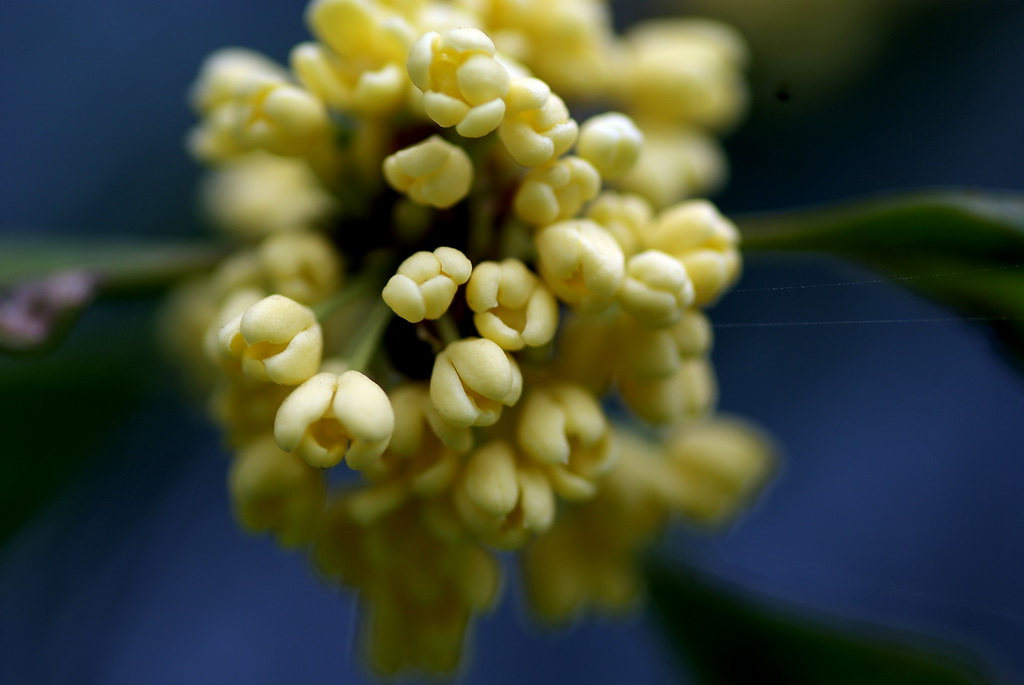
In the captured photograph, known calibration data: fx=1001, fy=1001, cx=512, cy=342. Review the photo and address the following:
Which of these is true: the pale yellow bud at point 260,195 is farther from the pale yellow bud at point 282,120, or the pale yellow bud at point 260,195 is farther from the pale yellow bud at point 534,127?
the pale yellow bud at point 534,127

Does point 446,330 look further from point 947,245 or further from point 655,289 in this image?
point 947,245

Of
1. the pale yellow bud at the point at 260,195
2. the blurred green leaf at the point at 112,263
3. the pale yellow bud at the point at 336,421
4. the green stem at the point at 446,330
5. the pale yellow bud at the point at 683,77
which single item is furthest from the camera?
the pale yellow bud at the point at 260,195

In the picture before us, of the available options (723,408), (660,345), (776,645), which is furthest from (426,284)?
(723,408)

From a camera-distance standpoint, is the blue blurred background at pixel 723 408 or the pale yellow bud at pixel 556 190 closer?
the pale yellow bud at pixel 556 190

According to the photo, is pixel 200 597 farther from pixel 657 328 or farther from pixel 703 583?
pixel 657 328

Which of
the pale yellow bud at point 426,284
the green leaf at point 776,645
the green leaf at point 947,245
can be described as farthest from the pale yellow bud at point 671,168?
the green leaf at point 776,645

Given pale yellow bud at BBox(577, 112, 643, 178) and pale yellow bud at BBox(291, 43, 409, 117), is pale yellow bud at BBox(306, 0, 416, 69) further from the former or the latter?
pale yellow bud at BBox(577, 112, 643, 178)

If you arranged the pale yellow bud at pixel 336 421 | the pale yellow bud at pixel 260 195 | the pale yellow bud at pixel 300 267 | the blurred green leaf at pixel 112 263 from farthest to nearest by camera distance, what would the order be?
the pale yellow bud at pixel 260 195 < the blurred green leaf at pixel 112 263 < the pale yellow bud at pixel 300 267 < the pale yellow bud at pixel 336 421

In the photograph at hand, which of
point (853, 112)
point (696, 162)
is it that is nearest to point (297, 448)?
point (696, 162)
